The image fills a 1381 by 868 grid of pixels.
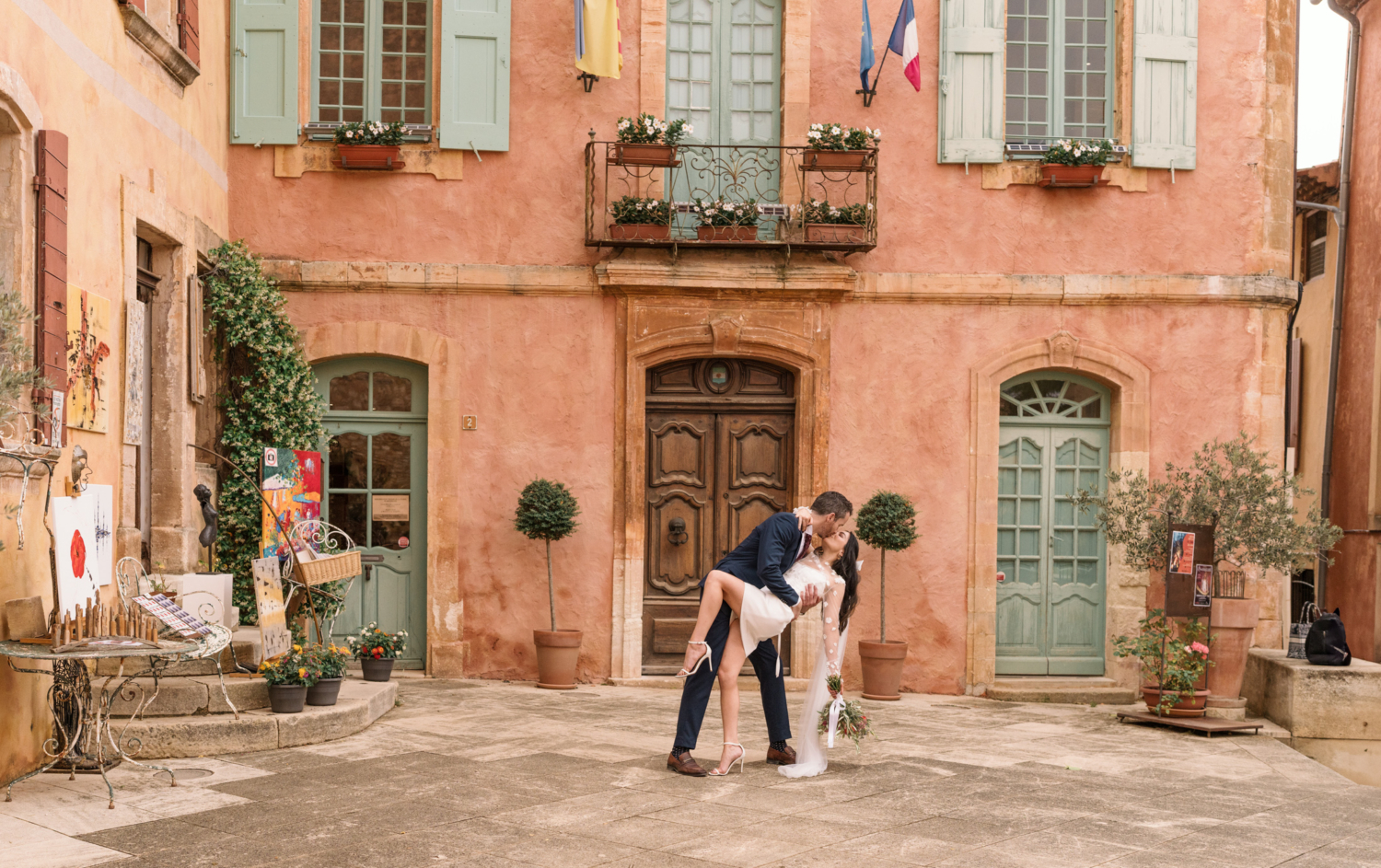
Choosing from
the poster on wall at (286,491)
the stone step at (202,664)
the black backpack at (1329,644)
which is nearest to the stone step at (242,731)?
the stone step at (202,664)

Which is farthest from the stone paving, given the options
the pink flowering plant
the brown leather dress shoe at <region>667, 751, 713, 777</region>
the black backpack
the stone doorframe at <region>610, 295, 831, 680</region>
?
the stone doorframe at <region>610, 295, 831, 680</region>

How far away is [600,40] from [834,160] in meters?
1.95

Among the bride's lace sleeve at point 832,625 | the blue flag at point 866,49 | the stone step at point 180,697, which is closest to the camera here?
the bride's lace sleeve at point 832,625

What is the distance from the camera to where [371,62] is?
10414mm

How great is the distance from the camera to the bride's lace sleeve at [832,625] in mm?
6645

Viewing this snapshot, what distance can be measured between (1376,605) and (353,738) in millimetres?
9927

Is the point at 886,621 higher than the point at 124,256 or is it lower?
lower

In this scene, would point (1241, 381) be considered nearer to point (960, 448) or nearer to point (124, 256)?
point (960, 448)

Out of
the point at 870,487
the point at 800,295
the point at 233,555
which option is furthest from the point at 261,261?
the point at 870,487

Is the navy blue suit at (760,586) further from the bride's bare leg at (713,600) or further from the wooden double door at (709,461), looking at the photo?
the wooden double door at (709,461)

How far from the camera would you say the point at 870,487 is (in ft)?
34.2

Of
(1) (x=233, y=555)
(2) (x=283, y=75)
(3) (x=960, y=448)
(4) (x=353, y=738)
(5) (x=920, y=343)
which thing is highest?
(2) (x=283, y=75)

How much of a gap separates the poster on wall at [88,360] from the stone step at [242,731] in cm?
162

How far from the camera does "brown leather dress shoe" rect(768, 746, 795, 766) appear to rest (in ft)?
22.4
